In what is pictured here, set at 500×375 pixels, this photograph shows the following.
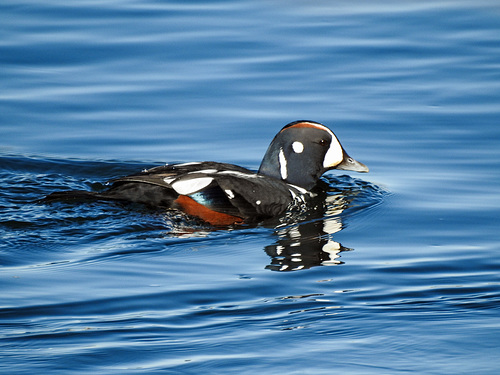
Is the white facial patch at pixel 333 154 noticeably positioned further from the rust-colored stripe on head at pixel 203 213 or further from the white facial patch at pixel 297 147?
the rust-colored stripe on head at pixel 203 213

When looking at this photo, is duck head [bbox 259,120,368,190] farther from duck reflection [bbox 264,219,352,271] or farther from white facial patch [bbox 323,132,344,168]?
duck reflection [bbox 264,219,352,271]

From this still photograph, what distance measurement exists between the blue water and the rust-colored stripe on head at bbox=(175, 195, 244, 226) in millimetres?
143

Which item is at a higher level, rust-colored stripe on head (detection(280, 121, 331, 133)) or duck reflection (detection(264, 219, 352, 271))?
rust-colored stripe on head (detection(280, 121, 331, 133))

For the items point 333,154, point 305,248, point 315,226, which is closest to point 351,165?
point 333,154

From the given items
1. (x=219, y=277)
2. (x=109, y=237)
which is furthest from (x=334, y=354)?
(x=109, y=237)

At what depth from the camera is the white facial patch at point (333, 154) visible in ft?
31.1

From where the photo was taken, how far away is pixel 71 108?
11.6m

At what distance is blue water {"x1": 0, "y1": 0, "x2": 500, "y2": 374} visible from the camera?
5.74 m

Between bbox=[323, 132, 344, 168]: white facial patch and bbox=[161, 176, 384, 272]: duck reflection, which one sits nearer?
bbox=[161, 176, 384, 272]: duck reflection

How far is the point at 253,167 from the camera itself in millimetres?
10055

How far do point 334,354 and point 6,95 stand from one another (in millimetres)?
7606

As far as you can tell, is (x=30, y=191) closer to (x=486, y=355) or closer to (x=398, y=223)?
(x=398, y=223)

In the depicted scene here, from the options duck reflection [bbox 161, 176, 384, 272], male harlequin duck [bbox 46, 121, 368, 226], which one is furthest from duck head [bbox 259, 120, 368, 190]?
male harlequin duck [bbox 46, 121, 368, 226]

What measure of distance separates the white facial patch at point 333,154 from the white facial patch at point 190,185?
1496mm
